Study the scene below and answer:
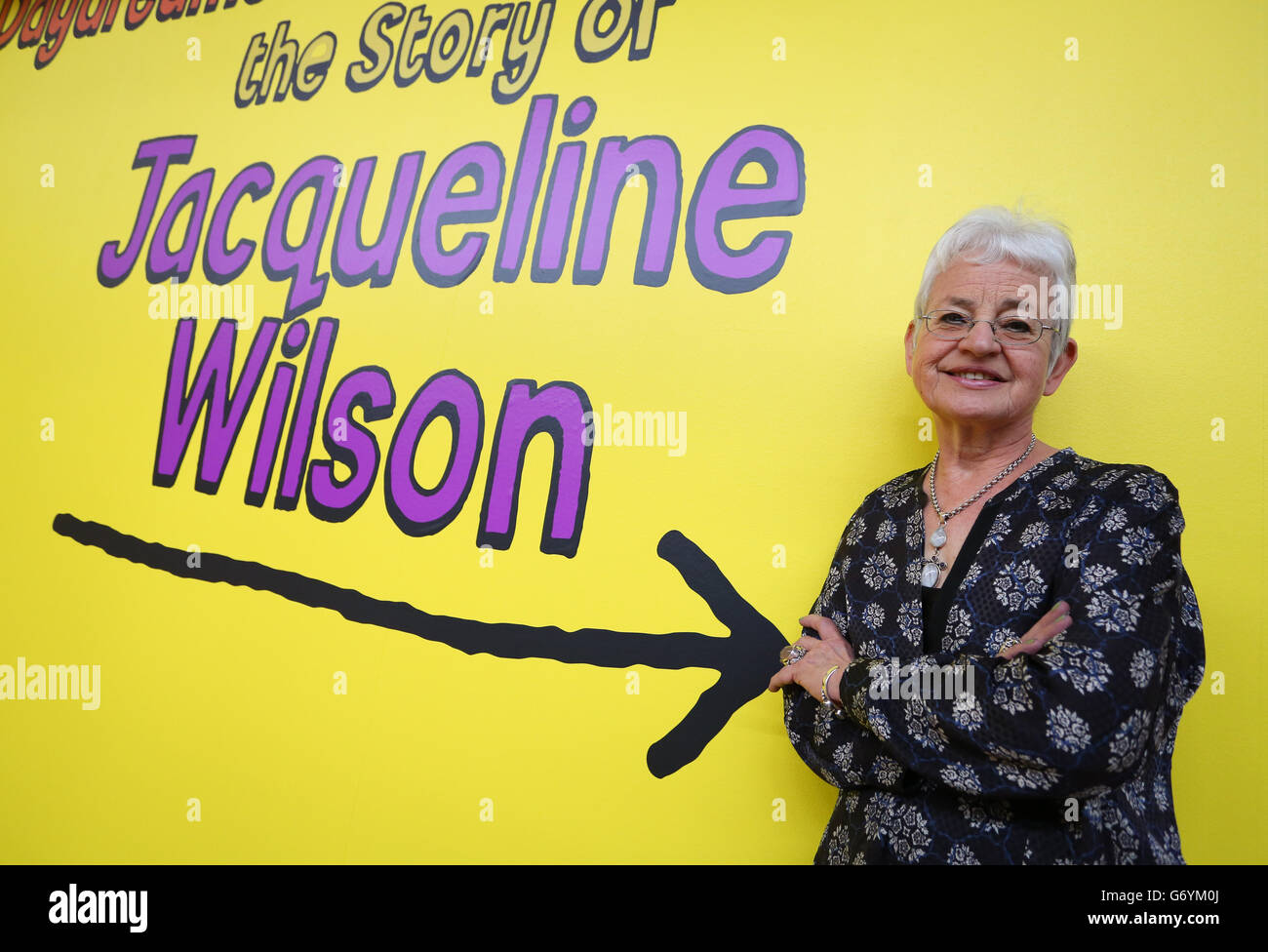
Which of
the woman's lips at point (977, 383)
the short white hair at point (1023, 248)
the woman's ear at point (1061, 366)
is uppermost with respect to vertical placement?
the short white hair at point (1023, 248)

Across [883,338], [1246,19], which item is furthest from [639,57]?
[1246,19]

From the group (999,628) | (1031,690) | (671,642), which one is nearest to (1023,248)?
(999,628)

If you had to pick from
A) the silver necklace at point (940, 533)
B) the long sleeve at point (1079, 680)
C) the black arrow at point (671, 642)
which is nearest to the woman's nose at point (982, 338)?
the silver necklace at point (940, 533)

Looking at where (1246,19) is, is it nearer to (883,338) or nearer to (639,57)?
(883,338)

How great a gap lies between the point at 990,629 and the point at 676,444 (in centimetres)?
97

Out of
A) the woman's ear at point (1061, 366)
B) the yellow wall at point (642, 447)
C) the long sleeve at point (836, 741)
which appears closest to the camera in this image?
the long sleeve at point (836, 741)

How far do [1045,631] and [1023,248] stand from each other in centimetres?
69

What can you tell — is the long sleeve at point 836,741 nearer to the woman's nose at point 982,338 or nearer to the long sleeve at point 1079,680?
the long sleeve at point 1079,680

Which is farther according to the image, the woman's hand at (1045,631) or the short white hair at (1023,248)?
the short white hair at (1023,248)

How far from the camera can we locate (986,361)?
5.53ft

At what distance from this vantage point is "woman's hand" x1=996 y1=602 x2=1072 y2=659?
1.40m

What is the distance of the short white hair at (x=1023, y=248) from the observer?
5.43 ft

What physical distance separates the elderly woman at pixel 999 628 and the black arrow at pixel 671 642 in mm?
382

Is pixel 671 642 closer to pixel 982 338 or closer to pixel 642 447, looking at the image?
pixel 642 447
